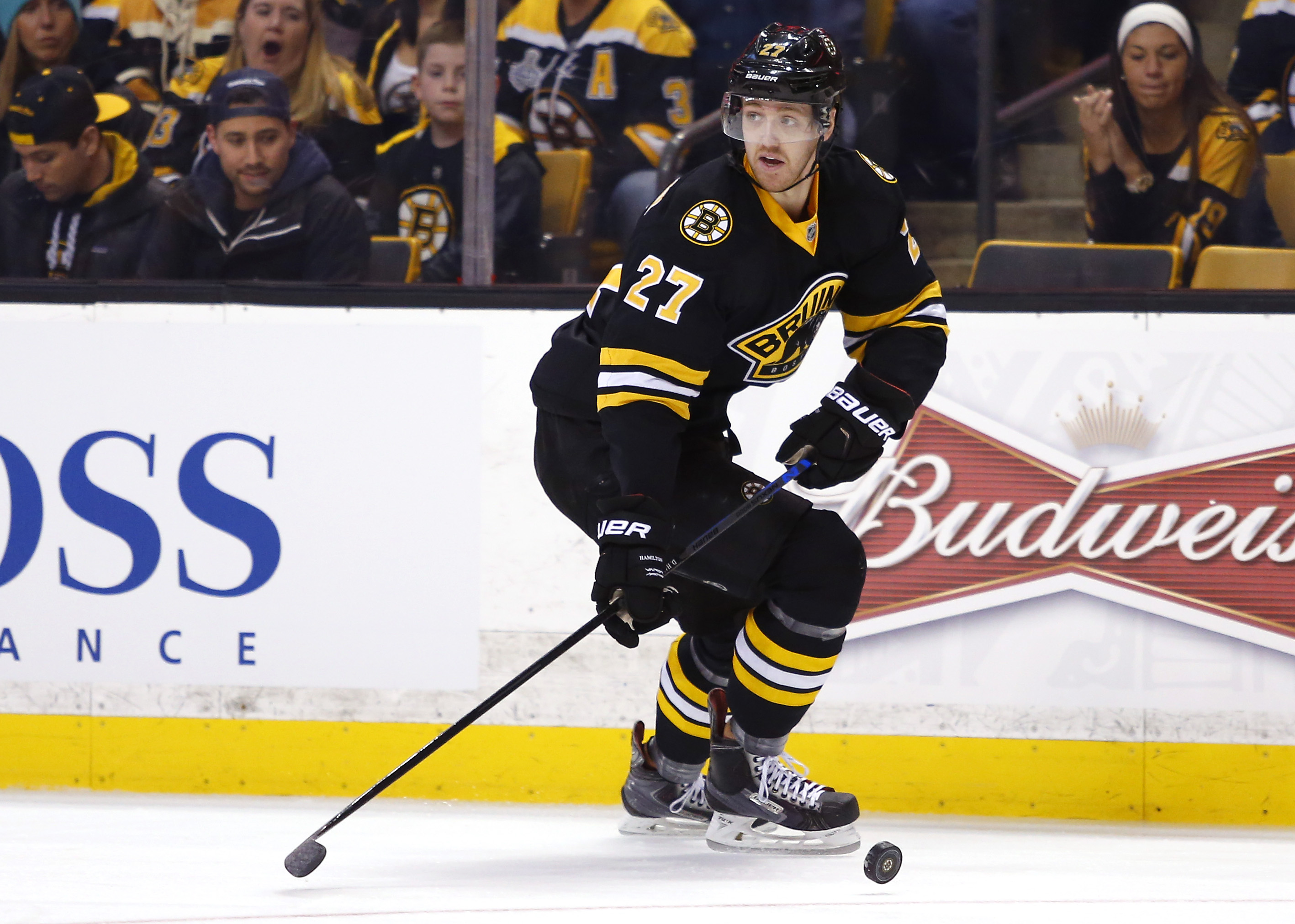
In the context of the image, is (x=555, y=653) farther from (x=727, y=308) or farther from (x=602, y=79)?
(x=602, y=79)

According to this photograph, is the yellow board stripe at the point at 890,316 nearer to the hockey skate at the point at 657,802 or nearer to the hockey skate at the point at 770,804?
the hockey skate at the point at 770,804

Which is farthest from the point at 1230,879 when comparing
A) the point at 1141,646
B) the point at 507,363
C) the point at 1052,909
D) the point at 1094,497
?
the point at 507,363

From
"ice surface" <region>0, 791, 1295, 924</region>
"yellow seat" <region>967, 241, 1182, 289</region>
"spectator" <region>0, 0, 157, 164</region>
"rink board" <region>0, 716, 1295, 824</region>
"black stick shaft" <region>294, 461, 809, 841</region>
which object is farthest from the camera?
"spectator" <region>0, 0, 157, 164</region>

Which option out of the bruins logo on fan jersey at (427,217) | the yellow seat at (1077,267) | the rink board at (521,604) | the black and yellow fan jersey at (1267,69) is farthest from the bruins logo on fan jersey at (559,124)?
the black and yellow fan jersey at (1267,69)

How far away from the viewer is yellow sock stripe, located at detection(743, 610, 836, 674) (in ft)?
7.98

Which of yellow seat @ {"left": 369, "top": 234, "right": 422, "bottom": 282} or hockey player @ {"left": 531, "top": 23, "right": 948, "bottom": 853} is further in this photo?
yellow seat @ {"left": 369, "top": 234, "right": 422, "bottom": 282}

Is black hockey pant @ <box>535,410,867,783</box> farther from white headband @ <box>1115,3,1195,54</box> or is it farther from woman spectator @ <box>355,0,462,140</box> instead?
white headband @ <box>1115,3,1195,54</box>

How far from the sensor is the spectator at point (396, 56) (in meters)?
3.57

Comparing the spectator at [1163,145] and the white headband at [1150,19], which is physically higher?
the white headband at [1150,19]

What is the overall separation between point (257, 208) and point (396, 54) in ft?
1.70

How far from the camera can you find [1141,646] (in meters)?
3.00

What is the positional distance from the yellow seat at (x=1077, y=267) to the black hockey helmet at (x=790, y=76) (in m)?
0.89

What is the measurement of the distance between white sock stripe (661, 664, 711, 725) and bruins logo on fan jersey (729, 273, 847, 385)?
577mm

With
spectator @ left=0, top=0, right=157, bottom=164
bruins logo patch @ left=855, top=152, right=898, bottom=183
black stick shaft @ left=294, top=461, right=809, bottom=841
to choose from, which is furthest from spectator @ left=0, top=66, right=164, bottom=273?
bruins logo patch @ left=855, top=152, right=898, bottom=183
